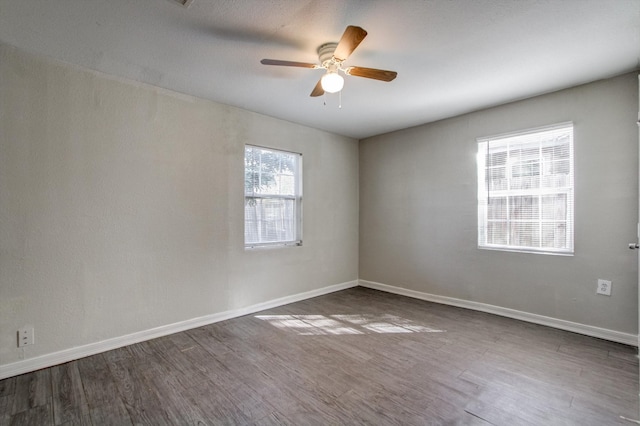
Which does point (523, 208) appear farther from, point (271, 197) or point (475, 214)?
point (271, 197)

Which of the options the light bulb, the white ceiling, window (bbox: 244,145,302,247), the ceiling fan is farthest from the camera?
window (bbox: 244,145,302,247)

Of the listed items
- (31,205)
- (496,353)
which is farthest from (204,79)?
(496,353)

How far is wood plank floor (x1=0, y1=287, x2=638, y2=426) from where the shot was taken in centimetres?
173

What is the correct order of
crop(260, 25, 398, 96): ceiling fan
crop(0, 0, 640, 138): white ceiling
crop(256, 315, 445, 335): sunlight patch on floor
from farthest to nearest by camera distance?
1. crop(256, 315, 445, 335): sunlight patch on floor
2. crop(260, 25, 398, 96): ceiling fan
3. crop(0, 0, 640, 138): white ceiling

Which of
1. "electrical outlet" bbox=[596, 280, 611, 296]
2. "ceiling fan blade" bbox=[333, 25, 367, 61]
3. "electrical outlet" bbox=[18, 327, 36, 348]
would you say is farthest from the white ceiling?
"electrical outlet" bbox=[18, 327, 36, 348]

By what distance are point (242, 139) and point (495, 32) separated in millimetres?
2606

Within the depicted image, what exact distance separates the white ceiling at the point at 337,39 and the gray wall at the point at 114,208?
295mm

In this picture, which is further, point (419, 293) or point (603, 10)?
point (419, 293)

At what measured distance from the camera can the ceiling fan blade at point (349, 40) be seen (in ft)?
5.50

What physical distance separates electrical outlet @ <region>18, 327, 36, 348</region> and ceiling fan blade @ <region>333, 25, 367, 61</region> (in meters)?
3.01

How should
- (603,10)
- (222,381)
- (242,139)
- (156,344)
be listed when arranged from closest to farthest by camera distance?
(603,10)
(222,381)
(156,344)
(242,139)

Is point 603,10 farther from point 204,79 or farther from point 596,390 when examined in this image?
point 204,79

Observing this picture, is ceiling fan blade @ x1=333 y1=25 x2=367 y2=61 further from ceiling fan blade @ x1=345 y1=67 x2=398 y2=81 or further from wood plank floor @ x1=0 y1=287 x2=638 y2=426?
wood plank floor @ x1=0 y1=287 x2=638 y2=426

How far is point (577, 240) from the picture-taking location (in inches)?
114
